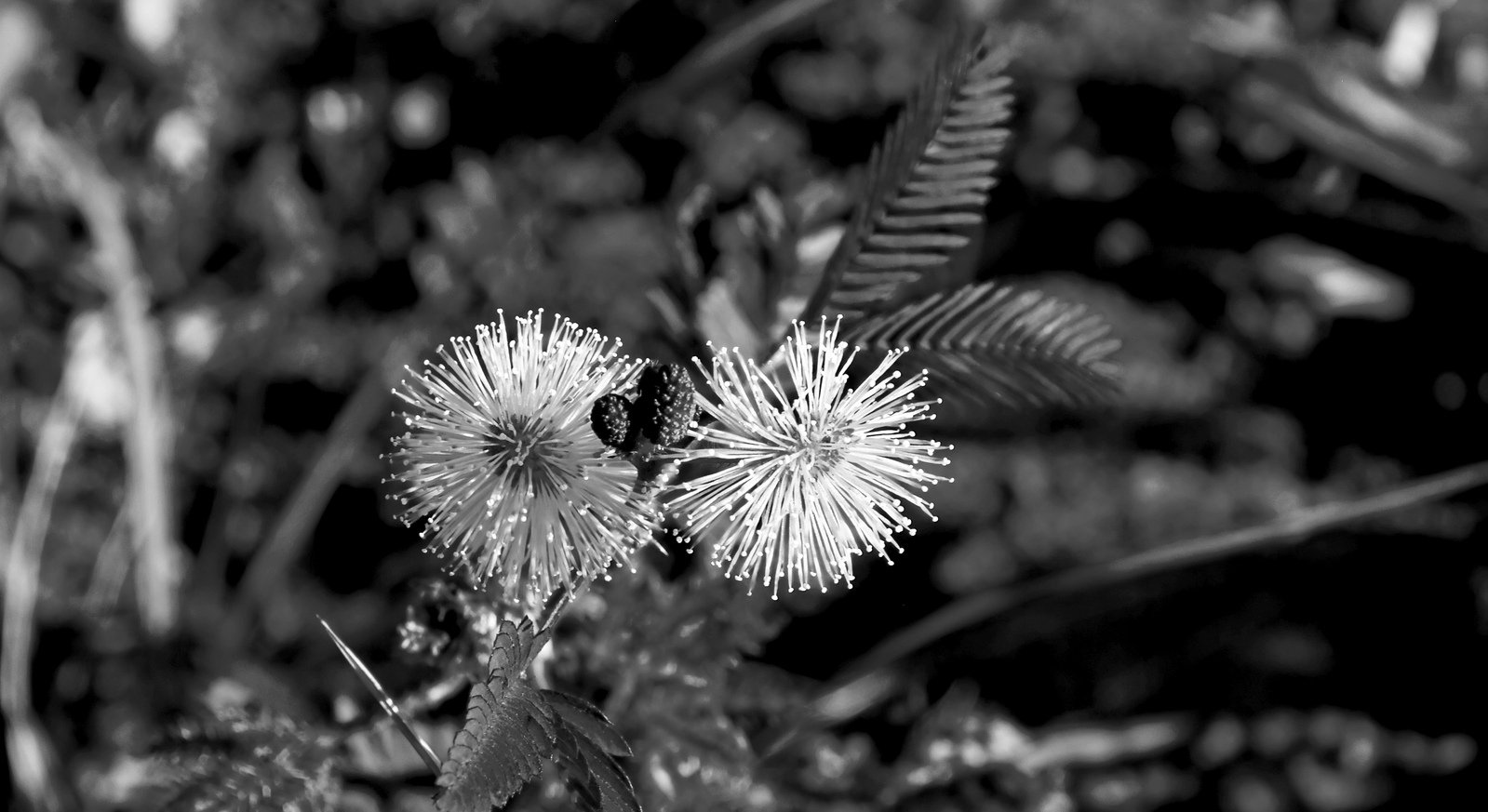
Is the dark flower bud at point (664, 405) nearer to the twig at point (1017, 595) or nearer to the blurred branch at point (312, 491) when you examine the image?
the twig at point (1017, 595)

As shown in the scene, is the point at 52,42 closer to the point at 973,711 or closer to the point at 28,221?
the point at 28,221

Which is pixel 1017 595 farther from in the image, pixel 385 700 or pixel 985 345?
pixel 385 700

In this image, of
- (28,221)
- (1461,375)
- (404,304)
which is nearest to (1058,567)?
(1461,375)

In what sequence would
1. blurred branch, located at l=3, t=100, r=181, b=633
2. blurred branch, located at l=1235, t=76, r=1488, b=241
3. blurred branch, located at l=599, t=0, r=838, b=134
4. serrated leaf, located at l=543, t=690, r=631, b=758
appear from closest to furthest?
serrated leaf, located at l=543, t=690, r=631, b=758 → blurred branch, located at l=3, t=100, r=181, b=633 → blurred branch, located at l=599, t=0, r=838, b=134 → blurred branch, located at l=1235, t=76, r=1488, b=241

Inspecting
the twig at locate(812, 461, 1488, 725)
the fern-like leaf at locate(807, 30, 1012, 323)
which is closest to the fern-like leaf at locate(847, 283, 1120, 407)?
the fern-like leaf at locate(807, 30, 1012, 323)

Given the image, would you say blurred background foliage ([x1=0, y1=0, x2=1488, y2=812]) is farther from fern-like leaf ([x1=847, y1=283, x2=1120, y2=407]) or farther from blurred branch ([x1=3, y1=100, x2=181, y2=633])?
fern-like leaf ([x1=847, y1=283, x2=1120, y2=407])

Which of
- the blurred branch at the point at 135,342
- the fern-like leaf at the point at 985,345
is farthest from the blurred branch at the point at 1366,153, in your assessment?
the blurred branch at the point at 135,342
